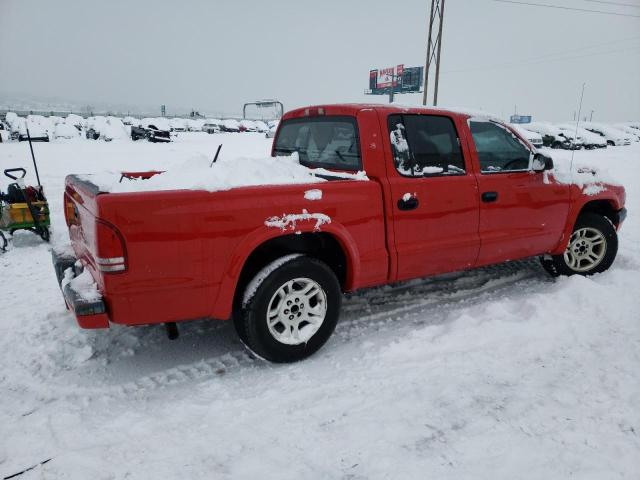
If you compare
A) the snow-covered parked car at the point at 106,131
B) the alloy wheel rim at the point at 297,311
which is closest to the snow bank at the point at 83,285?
the alloy wheel rim at the point at 297,311

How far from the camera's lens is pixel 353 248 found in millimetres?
3273

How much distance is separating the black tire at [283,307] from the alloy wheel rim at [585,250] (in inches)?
118

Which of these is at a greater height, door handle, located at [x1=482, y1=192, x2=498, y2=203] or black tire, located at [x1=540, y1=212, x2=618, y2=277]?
door handle, located at [x1=482, y1=192, x2=498, y2=203]

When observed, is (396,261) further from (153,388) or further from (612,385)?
(153,388)

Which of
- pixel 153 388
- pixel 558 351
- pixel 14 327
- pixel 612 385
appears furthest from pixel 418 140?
pixel 14 327

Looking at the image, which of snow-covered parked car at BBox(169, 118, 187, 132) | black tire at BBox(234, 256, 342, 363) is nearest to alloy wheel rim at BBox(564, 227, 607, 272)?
black tire at BBox(234, 256, 342, 363)

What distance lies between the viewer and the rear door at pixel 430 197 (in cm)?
351

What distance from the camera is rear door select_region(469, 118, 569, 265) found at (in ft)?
13.1

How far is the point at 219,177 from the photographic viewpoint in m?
2.88

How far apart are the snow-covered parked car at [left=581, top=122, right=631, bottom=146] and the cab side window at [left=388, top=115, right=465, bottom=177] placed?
3306 cm

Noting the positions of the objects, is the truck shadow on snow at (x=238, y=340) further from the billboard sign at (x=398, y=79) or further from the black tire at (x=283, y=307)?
the billboard sign at (x=398, y=79)

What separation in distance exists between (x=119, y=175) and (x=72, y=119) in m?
33.1

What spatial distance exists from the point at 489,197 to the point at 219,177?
2.38m

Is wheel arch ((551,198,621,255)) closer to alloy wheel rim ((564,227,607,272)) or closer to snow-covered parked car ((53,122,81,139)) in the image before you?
alloy wheel rim ((564,227,607,272))
